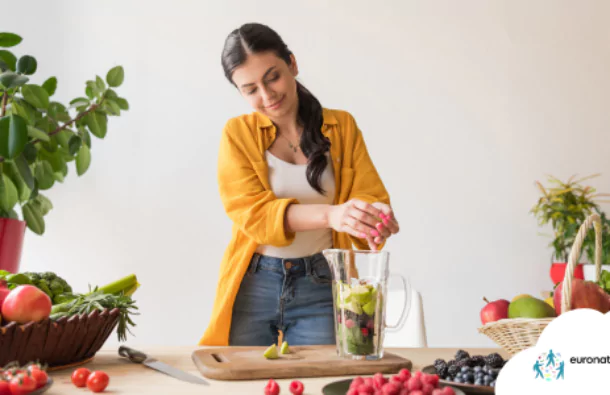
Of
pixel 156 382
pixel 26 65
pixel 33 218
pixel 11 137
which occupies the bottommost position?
pixel 156 382

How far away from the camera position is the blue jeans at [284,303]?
1617mm

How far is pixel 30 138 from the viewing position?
1980 mm

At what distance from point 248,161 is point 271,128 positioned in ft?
0.43

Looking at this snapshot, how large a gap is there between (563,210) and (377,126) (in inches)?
38.6

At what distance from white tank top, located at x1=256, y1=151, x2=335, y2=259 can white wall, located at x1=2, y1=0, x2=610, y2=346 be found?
126cm

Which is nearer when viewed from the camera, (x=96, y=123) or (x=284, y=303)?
(x=284, y=303)

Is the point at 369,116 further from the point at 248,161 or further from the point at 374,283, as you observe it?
the point at 374,283

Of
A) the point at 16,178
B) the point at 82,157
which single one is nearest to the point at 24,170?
the point at 16,178

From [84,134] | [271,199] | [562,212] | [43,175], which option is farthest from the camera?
[562,212]

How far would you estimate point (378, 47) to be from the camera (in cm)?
308

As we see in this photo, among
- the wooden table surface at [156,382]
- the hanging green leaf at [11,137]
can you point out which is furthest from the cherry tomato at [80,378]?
the hanging green leaf at [11,137]

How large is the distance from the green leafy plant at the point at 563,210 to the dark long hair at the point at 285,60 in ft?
5.39

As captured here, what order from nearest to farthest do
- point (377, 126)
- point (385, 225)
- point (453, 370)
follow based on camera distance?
point (453, 370) → point (385, 225) → point (377, 126)

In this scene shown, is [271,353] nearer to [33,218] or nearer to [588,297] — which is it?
[588,297]
